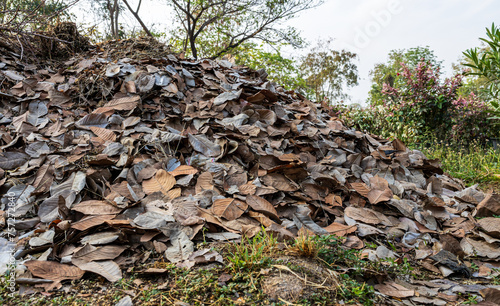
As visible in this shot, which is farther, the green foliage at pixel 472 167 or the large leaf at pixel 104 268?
the green foliage at pixel 472 167

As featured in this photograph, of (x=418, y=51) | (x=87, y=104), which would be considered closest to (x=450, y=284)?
(x=87, y=104)

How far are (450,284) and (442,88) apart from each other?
531cm

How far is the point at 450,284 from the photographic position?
1.57 meters

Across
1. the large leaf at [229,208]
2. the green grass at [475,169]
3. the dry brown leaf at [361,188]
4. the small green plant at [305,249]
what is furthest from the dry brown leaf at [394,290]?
the green grass at [475,169]

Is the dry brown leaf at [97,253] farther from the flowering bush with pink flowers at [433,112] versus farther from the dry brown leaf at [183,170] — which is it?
the flowering bush with pink flowers at [433,112]

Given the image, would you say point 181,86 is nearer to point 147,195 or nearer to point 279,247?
point 147,195

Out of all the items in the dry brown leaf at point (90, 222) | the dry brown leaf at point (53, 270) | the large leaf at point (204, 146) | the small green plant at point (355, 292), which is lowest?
the small green plant at point (355, 292)

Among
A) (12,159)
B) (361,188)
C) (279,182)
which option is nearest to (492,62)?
(361,188)

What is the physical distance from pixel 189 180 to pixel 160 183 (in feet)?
0.56

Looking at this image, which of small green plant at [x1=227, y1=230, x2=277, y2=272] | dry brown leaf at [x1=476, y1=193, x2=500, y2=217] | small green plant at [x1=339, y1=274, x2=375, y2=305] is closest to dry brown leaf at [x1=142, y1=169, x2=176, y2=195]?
small green plant at [x1=227, y1=230, x2=277, y2=272]

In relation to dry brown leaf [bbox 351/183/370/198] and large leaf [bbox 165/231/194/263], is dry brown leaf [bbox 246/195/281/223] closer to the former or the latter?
large leaf [bbox 165/231/194/263]

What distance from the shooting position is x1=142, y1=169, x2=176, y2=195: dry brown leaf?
187 cm

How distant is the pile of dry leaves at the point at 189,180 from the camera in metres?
1.54

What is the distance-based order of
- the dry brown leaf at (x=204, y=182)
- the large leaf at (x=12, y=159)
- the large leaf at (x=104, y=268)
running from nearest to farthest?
the large leaf at (x=104, y=268), the dry brown leaf at (x=204, y=182), the large leaf at (x=12, y=159)
